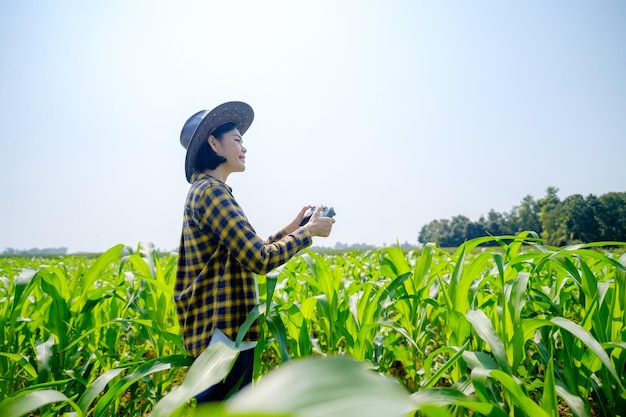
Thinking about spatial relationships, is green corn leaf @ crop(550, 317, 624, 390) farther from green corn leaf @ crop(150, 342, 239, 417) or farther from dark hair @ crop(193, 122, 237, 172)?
dark hair @ crop(193, 122, 237, 172)

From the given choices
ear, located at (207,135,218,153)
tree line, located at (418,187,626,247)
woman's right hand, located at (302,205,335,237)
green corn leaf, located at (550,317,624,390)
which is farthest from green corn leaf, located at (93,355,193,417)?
tree line, located at (418,187,626,247)

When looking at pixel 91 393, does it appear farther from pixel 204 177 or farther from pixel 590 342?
pixel 590 342

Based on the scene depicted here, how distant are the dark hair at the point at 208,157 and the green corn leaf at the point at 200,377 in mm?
959

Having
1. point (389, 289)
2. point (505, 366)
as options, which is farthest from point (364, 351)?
point (505, 366)

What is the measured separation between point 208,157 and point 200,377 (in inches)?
42.7

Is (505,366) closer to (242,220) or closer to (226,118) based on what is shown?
(242,220)

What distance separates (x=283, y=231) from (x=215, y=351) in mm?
1062

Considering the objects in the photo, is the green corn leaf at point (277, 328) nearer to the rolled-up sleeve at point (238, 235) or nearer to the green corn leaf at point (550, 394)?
the rolled-up sleeve at point (238, 235)

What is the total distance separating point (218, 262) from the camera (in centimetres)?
133

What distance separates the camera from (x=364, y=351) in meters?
1.28

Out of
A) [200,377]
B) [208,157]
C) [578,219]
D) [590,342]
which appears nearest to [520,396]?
[590,342]

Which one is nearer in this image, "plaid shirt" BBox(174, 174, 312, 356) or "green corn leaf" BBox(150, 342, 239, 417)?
"green corn leaf" BBox(150, 342, 239, 417)

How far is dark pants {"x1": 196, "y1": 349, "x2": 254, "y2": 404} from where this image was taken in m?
1.26

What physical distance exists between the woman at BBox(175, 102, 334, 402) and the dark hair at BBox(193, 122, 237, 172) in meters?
0.07
